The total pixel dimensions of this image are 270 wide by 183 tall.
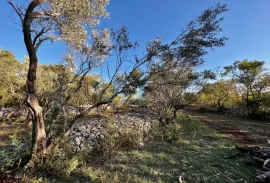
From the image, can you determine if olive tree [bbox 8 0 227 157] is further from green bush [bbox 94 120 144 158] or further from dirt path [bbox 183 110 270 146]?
dirt path [bbox 183 110 270 146]

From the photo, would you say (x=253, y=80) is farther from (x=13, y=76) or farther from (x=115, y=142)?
(x=13, y=76)

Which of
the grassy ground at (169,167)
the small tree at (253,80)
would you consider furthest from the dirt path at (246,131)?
the small tree at (253,80)

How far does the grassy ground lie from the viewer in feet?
11.5

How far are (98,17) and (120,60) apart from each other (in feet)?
5.08

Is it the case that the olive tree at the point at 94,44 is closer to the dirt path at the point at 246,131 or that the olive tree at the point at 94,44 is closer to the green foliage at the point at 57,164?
the green foliage at the point at 57,164

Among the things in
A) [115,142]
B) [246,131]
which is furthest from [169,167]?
[246,131]

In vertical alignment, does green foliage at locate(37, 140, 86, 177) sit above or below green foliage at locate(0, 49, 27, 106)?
below

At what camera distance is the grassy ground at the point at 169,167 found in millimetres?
3490

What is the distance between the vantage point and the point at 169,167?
13.4 ft

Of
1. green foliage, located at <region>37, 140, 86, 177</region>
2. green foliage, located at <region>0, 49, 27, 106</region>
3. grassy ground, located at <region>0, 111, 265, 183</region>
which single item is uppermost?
green foliage, located at <region>0, 49, 27, 106</region>

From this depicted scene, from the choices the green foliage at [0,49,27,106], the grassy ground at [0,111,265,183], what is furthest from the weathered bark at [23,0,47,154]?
the green foliage at [0,49,27,106]

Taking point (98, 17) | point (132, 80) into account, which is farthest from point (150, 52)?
point (98, 17)

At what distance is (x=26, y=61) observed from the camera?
35.7 ft

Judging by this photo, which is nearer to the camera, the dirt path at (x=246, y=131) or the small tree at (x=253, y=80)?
the dirt path at (x=246, y=131)
